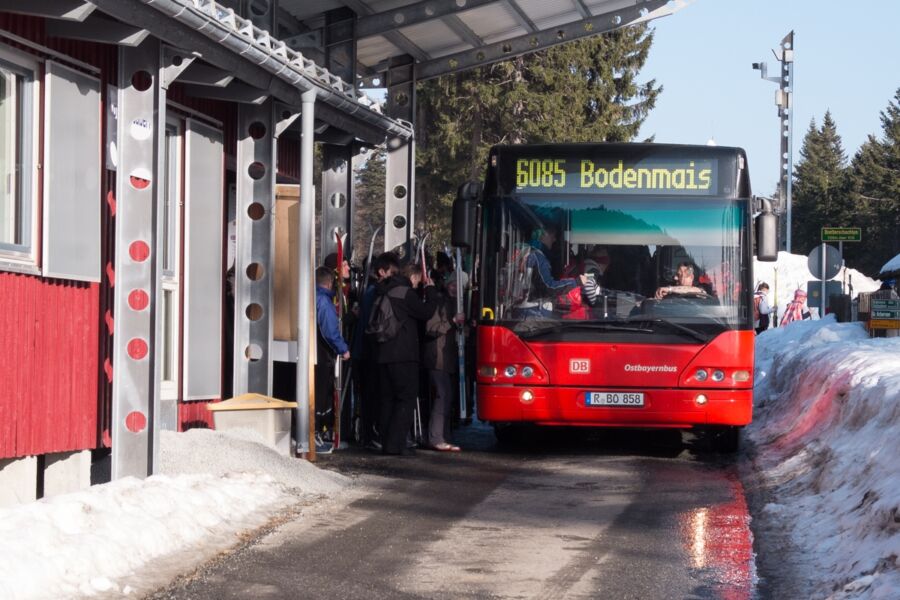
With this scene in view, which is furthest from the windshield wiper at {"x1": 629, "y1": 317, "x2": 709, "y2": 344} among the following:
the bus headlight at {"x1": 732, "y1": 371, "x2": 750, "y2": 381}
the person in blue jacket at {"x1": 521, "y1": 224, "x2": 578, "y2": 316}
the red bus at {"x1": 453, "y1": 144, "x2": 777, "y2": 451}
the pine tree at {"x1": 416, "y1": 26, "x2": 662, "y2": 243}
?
the pine tree at {"x1": 416, "y1": 26, "x2": 662, "y2": 243}

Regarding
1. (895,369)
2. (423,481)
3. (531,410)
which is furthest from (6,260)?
(895,369)

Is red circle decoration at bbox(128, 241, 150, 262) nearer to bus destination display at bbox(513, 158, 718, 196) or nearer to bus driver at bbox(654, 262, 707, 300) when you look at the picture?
bus destination display at bbox(513, 158, 718, 196)

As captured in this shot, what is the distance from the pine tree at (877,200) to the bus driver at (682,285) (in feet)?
279

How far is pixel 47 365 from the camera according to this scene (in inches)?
391

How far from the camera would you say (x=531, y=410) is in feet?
47.3

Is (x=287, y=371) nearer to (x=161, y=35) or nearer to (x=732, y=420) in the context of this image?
(x=732, y=420)

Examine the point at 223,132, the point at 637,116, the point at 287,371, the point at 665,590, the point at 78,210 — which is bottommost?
the point at 665,590

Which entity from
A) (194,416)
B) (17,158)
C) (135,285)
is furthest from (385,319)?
(17,158)

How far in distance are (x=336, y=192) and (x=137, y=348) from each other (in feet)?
27.5

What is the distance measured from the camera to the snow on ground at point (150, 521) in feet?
22.3

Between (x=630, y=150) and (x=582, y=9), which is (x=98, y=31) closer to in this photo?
(x=630, y=150)

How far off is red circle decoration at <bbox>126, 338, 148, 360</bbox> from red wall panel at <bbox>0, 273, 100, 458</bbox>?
42 cm

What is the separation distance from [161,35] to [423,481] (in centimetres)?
423

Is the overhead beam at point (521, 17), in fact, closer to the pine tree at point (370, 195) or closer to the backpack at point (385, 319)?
the backpack at point (385, 319)
